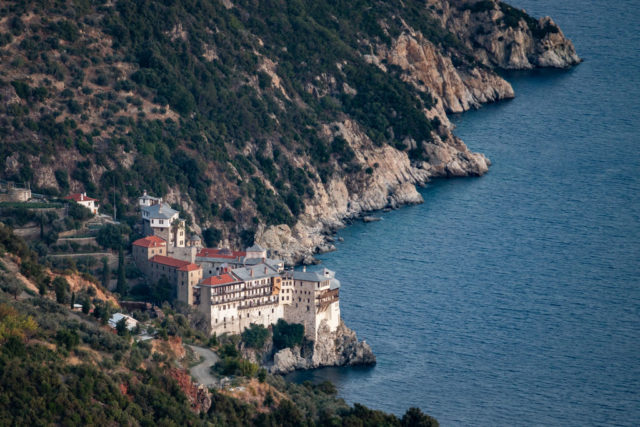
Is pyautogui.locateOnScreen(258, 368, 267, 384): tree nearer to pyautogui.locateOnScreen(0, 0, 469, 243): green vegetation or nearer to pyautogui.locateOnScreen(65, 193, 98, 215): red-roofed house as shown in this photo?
pyautogui.locateOnScreen(65, 193, 98, 215): red-roofed house

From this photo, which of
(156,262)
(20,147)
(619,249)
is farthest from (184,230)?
(619,249)

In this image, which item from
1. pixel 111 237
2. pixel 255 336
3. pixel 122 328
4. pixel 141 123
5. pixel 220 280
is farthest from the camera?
pixel 141 123

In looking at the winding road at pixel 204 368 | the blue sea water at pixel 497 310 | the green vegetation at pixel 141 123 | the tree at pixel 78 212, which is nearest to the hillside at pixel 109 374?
the winding road at pixel 204 368

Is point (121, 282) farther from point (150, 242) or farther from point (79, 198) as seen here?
point (79, 198)

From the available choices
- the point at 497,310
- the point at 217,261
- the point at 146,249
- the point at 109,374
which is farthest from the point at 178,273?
the point at 109,374

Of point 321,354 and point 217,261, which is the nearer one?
point 321,354

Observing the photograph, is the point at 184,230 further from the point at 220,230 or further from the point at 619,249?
the point at 619,249

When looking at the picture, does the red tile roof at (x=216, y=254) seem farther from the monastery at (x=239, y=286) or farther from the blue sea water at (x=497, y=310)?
the blue sea water at (x=497, y=310)

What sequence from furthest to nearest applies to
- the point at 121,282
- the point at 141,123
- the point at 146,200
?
the point at 141,123, the point at 146,200, the point at 121,282
